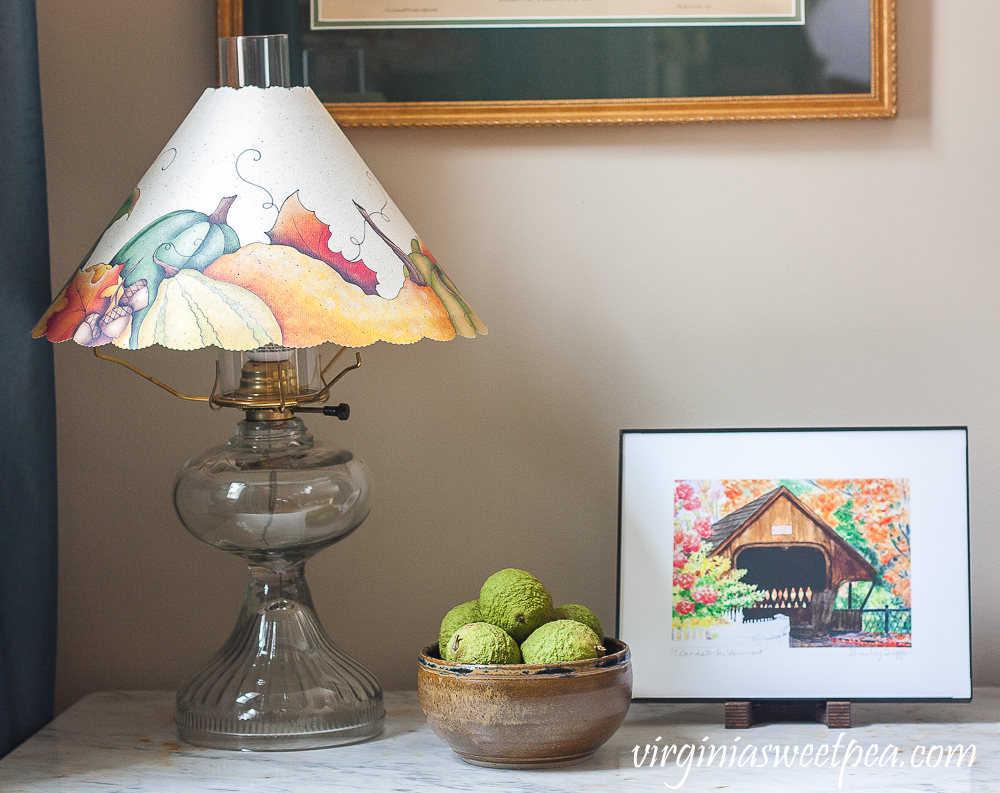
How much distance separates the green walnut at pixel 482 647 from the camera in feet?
2.77

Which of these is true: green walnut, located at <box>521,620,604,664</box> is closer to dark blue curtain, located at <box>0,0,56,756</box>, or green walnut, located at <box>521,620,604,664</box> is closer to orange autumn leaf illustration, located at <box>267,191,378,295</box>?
orange autumn leaf illustration, located at <box>267,191,378,295</box>

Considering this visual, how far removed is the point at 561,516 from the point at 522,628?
0.27m

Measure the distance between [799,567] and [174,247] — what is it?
2.15 feet

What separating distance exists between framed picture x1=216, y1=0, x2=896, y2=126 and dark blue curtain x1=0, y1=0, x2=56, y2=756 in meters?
0.23

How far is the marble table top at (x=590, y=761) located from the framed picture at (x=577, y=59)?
64 centimetres

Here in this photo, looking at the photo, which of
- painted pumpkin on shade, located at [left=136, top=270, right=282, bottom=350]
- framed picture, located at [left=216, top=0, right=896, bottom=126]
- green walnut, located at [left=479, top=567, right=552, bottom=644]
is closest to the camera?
painted pumpkin on shade, located at [left=136, top=270, right=282, bottom=350]

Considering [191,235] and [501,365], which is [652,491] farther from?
[191,235]

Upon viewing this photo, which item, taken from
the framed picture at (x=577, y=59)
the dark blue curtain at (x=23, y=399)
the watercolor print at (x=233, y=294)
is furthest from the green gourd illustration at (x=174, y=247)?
the framed picture at (x=577, y=59)

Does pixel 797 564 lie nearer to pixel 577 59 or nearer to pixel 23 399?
pixel 577 59

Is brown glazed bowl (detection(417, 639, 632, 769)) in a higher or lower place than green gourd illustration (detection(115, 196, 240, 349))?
lower

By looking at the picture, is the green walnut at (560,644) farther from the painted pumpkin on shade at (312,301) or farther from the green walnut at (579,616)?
the painted pumpkin on shade at (312,301)

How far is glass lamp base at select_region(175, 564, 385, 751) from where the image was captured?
920 mm

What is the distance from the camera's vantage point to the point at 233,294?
2.62ft

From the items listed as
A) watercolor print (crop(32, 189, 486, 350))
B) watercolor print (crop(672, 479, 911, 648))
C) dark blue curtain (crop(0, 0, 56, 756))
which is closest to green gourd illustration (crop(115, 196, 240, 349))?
watercolor print (crop(32, 189, 486, 350))
